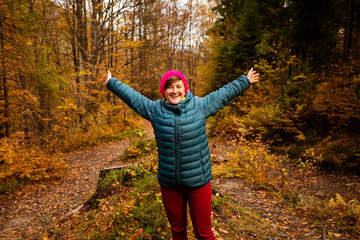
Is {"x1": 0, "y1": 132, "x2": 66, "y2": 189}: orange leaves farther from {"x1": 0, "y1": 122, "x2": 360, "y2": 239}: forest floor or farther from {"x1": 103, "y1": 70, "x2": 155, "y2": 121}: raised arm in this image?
{"x1": 103, "y1": 70, "x2": 155, "y2": 121}: raised arm

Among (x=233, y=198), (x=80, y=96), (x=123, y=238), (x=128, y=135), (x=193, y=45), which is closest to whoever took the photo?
(x=123, y=238)

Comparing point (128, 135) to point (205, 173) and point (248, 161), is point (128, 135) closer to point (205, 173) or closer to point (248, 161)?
point (248, 161)

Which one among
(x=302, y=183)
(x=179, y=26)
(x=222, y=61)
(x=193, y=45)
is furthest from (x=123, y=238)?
(x=193, y=45)

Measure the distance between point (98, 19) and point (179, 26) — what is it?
38.4 ft

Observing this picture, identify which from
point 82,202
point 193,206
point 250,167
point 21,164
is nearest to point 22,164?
point 21,164

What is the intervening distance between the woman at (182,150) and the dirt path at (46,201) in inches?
149

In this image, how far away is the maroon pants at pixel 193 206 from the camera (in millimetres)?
1886

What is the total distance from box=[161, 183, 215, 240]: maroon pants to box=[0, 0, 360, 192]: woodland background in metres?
1.72

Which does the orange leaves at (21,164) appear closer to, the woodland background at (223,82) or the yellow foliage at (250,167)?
the woodland background at (223,82)

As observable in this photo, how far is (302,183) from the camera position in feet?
17.2

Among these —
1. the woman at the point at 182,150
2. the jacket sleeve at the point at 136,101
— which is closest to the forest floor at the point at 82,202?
the woman at the point at 182,150

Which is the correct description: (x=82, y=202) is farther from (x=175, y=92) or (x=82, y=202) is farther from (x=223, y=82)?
(x=223, y=82)

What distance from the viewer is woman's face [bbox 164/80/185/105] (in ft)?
6.28

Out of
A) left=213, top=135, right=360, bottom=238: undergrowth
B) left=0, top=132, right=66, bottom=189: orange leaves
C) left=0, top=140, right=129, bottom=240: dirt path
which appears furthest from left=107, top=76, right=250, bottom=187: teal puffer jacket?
left=0, top=132, right=66, bottom=189: orange leaves
